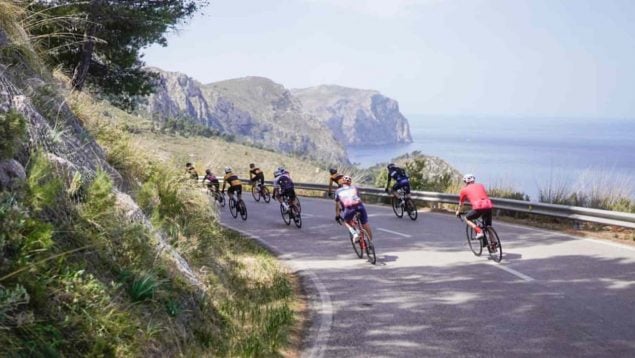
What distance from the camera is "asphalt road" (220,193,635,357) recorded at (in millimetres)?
6539

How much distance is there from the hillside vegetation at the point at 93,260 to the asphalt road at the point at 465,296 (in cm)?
92

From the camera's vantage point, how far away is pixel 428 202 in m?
21.1

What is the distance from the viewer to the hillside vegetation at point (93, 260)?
414cm

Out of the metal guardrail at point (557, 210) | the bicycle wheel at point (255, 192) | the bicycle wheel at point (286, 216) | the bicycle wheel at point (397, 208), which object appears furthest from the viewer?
the bicycle wheel at point (255, 192)

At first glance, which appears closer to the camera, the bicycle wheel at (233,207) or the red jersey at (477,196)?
the red jersey at (477,196)

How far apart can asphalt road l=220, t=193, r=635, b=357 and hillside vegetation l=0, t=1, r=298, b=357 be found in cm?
92

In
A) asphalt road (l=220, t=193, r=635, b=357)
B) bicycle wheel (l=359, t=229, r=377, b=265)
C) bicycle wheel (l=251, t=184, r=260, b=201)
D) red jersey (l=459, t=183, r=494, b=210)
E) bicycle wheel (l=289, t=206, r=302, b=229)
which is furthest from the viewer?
bicycle wheel (l=251, t=184, r=260, b=201)

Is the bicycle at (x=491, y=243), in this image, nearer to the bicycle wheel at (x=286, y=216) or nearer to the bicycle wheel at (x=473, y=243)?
the bicycle wheel at (x=473, y=243)

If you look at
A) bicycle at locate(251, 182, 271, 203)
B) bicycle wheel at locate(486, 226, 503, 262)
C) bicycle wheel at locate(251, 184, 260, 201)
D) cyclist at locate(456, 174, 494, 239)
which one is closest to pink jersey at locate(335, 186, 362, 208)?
cyclist at locate(456, 174, 494, 239)

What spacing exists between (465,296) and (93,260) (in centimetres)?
566

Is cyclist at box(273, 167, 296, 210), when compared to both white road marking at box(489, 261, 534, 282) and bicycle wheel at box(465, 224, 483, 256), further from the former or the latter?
white road marking at box(489, 261, 534, 282)

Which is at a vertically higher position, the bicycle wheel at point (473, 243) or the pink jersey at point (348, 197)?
the pink jersey at point (348, 197)

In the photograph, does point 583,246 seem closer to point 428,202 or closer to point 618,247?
point 618,247

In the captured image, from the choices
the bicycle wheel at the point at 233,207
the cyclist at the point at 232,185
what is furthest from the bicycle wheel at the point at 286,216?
the bicycle wheel at the point at 233,207
